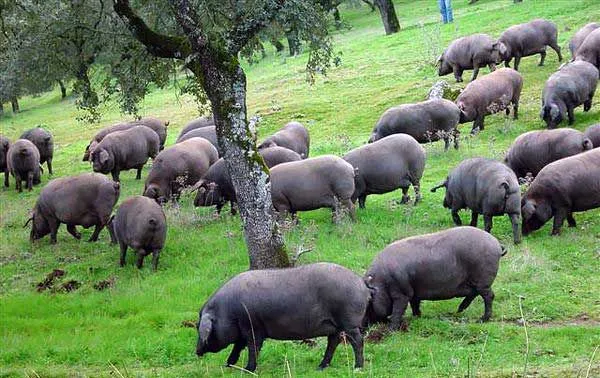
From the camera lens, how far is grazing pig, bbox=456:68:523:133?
23094 mm

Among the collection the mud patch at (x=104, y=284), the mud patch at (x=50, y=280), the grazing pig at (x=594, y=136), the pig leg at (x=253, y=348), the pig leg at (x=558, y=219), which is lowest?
the pig leg at (x=558, y=219)

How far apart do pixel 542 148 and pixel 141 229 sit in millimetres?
8463

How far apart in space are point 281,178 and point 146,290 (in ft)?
12.1

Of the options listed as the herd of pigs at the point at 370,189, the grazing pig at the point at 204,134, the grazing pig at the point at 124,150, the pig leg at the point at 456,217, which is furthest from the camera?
the grazing pig at the point at 204,134

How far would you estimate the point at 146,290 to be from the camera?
14375 mm

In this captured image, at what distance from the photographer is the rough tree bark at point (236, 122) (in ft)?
42.6

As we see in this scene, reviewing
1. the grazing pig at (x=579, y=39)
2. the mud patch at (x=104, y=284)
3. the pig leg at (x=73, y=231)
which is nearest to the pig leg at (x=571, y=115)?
the grazing pig at (x=579, y=39)

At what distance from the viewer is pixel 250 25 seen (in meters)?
13.2

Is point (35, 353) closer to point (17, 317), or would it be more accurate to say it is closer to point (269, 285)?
point (17, 317)

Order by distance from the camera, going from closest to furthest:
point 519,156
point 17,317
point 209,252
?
point 17,317
point 209,252
point 519,156

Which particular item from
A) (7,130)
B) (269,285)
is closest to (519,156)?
(269,285)

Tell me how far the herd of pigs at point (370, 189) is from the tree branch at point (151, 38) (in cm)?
329

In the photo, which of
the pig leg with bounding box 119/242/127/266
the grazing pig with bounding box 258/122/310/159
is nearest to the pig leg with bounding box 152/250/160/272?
the pig leg with bounding box 119/242/127/266

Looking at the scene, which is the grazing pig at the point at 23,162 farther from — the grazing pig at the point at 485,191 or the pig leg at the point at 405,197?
the grazing pig at the point at 485,191
